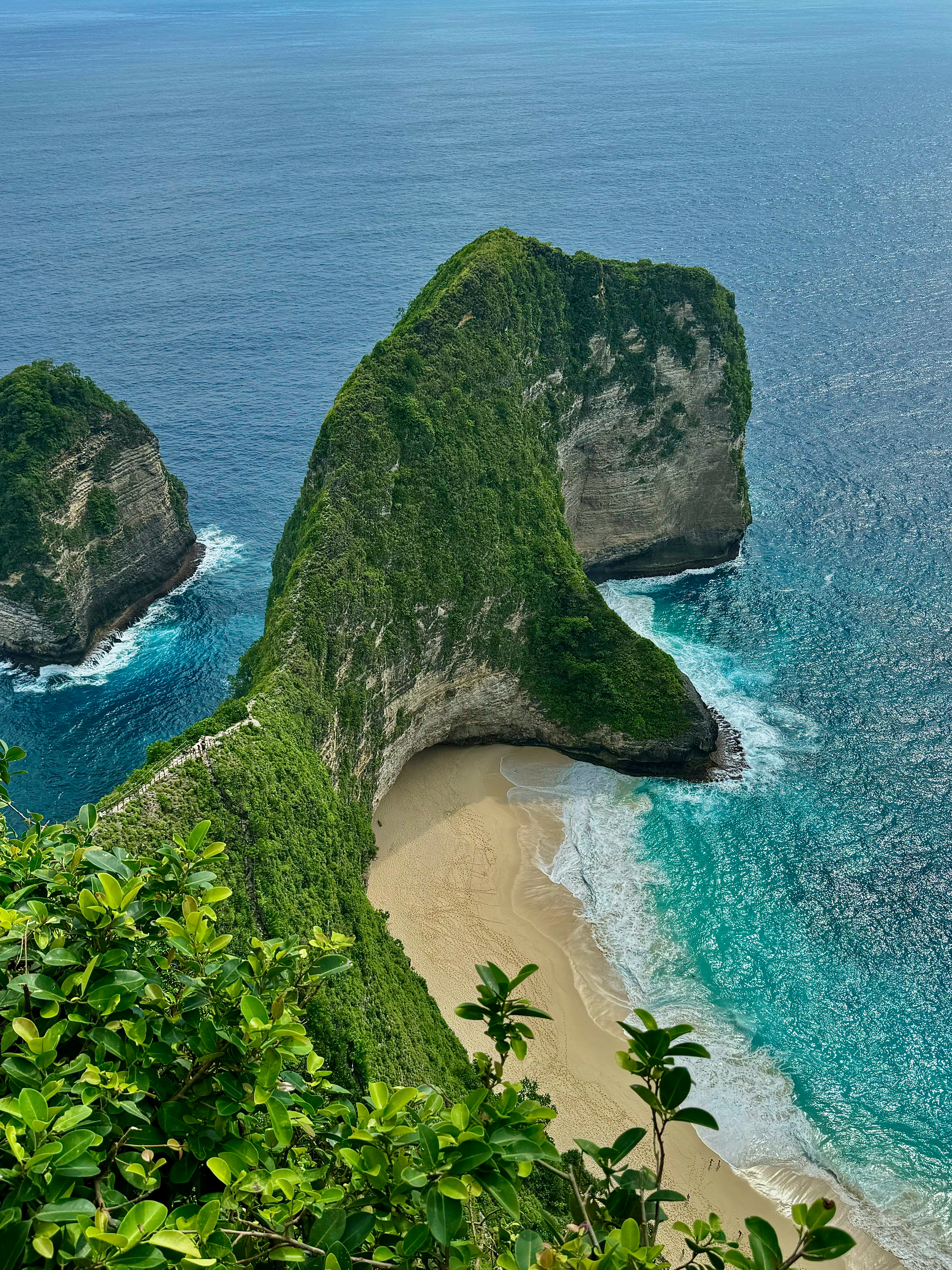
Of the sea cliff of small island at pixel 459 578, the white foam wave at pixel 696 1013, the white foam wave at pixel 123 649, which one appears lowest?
the white foam wave at pixel 696 1013

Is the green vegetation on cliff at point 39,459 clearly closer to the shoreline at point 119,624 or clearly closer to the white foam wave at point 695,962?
the shoreline at point 119,624

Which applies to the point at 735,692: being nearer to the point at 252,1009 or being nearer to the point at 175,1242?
the point at 252,1009

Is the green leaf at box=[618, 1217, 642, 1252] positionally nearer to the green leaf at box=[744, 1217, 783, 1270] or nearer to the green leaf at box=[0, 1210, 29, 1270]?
the green leaf at box=[744, 1217, 783, 1270]

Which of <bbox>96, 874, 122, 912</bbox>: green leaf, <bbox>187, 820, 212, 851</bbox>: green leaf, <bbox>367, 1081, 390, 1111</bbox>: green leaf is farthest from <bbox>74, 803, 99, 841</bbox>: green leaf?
<bbox>367, 1081, 390, 1111</bbox>: green leaf

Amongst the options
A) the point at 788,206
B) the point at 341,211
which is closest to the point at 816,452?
the point at 788,206

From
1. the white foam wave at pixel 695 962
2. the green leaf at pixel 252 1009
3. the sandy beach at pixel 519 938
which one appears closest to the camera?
the green leaf at pixel 252 1009

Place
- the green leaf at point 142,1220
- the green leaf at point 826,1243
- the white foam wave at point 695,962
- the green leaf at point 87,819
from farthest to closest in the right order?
the white foam wave at point 695,962, the green leaf at point 87,819, the green leaf at point 826,1243, the green leaf at point 142,1220

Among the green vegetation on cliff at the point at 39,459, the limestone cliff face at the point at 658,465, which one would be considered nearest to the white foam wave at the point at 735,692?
the limestone cliff face at the point at 658,465
